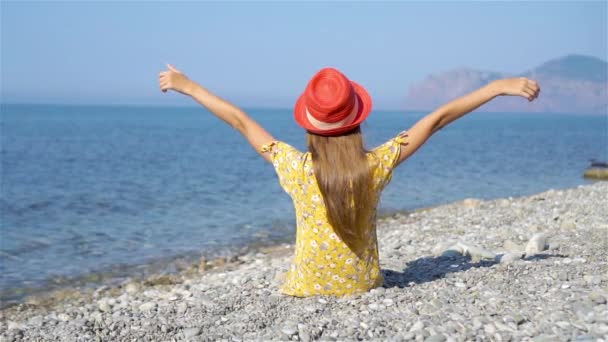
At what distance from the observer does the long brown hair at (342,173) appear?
16.5 feet

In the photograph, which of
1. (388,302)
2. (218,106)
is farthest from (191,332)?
(218,106)

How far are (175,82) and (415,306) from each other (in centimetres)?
262

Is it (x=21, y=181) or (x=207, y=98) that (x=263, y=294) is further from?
(x=21, y=181)

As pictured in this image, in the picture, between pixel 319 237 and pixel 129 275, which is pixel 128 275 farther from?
pixel 319 237

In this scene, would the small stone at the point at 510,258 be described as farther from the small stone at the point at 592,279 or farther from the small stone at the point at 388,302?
the small stone at the point at 388,302

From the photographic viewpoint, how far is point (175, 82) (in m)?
5.58

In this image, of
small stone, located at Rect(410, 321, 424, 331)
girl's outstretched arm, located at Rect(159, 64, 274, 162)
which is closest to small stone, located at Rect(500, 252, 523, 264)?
small stone, located at Rect(410, 321, 424, 331)

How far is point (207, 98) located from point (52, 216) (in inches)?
505

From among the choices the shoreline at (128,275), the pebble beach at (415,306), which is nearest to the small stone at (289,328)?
the pebble beach at (415,306)

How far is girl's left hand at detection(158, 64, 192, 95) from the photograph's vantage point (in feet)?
18.2

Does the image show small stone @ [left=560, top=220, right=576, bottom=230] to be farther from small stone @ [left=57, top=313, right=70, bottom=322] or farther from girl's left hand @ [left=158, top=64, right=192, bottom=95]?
small stone @ [left=57, top=313, right=70, bottom=322]

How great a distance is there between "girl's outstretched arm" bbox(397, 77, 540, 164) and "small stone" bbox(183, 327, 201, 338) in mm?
2010

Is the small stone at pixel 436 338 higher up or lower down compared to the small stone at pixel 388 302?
higher up

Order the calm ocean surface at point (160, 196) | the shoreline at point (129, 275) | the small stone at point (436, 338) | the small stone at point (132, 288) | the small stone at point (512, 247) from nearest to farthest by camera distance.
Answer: the small stone at point (436, 338), the small stone at point (512, 247), the small stone at point (132, 288), the shoreline at point (129, 275), the calm ocean surface at point (160, 196)
